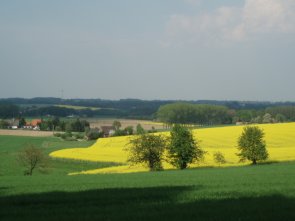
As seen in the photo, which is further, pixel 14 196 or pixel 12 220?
pixel 14 196

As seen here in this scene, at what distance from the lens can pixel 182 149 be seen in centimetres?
4359

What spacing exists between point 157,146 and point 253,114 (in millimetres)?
90571

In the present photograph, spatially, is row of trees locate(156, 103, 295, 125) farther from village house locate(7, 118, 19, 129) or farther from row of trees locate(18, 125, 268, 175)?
row of trees locate(18, 125, 268, 175)

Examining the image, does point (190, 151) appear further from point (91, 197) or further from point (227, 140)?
point (91, 197)

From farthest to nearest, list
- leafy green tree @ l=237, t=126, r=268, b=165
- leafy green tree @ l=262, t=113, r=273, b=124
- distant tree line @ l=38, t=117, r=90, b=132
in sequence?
distant tree line @ l=38, t=117, r=90, b=132, leafy green tree @ l=262, t=113, r=273, b=124, leafy green tree @ l=237, t=126, r=268, b=165

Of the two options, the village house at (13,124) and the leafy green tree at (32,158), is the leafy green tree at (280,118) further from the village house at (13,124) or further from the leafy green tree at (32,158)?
the leafy green tree at (32,158)

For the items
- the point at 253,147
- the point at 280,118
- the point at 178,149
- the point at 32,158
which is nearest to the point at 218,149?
the point at 253,147

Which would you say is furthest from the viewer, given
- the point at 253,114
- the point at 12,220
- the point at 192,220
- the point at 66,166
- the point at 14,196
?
the point at 253,114

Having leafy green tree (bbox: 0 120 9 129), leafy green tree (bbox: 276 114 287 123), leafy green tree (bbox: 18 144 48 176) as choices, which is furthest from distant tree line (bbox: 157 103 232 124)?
leafy green tree (bbox: 18 144 48 176)

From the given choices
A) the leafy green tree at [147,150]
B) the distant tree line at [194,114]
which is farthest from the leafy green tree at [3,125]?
the leafy green tree at [147,150]

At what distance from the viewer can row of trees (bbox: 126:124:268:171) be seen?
43875 millimetres

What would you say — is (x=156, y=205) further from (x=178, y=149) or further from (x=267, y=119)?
(x=267, y=119)

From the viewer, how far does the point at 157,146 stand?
1759 inches

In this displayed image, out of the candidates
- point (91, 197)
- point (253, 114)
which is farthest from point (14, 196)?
point (253, 114)
